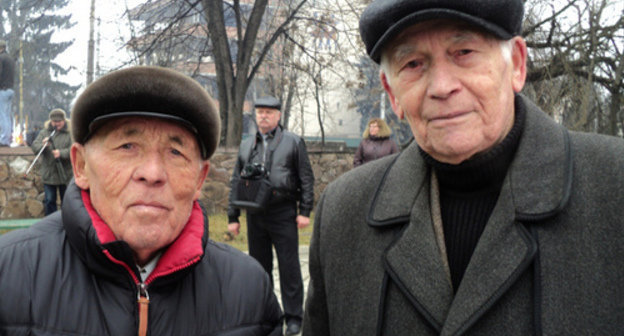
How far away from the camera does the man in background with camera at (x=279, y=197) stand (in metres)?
4.98

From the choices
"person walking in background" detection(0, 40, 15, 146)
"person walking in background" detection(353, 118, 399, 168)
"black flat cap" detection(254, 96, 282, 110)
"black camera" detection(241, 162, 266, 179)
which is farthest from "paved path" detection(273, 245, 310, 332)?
"person walking in background" detection(0, 40, 15, 146)

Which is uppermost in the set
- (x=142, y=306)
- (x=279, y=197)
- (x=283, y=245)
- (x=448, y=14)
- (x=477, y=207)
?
(x=448, y=14)

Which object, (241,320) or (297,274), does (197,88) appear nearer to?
(241,320)

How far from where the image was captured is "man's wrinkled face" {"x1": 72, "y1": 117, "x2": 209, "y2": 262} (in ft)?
5.59

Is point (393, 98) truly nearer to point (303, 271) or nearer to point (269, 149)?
point (269, 149)

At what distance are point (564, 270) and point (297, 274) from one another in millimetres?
→ 3822

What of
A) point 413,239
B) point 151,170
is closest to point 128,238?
point 151,170

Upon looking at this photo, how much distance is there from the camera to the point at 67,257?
169 cm

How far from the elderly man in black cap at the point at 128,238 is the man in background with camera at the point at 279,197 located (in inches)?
123

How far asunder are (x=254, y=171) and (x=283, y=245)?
29.6 inches

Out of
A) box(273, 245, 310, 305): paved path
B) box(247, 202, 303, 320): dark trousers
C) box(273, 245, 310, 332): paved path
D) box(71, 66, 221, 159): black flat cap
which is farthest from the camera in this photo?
box(273, 245, 310, 305): paved path

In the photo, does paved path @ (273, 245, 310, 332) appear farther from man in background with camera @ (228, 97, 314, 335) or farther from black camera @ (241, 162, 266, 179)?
black camera @ (241, 162, 266, 179)

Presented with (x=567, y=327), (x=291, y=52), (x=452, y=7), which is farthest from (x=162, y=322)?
(x=291, y=52)

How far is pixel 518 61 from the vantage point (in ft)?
5.17
